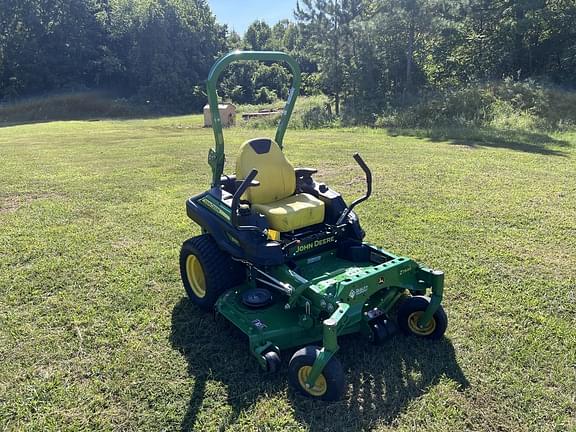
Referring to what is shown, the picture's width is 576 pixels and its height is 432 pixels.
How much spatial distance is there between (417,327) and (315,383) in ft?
3.34

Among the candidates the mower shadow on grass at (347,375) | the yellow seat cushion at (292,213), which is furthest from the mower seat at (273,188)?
the mower shadow on grass at (347,375)

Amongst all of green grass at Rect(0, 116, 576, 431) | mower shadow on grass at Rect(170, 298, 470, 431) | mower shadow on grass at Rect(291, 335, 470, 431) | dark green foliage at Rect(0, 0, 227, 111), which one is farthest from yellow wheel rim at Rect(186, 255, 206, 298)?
dark green foliage at Rect(0, 0, 227, 111)

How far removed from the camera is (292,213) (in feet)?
11.8

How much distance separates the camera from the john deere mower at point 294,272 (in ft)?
9.75

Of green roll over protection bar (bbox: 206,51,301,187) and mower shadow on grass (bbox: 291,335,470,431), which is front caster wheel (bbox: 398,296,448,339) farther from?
green roll over protection bar (bbox: 206,51,301,187)

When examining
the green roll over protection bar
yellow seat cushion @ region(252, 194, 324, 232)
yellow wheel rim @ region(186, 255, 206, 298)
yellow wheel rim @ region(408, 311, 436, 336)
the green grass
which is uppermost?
the green roll over protection bar

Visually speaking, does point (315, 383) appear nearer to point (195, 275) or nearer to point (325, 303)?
point (325, 303)

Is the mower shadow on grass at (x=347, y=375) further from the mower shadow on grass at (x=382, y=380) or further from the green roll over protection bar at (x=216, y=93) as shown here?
the green roll over protection bar at (x=216, y=93)

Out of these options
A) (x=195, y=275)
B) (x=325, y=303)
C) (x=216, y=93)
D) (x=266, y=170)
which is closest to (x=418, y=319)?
(x=325, y=303)

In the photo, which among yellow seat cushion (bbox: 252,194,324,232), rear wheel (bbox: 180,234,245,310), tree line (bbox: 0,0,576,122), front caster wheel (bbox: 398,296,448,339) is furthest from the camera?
tree line (bbox: 0,0,576,122)

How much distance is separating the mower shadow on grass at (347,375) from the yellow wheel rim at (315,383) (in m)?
0.07

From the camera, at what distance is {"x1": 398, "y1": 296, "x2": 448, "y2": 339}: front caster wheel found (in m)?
3.36

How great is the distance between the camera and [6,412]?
2799 mm

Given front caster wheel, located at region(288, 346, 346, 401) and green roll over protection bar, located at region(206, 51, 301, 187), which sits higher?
green roll over protection bar, located at region(206, 51, 301, 187)
